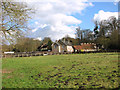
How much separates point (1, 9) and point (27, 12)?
196 cm

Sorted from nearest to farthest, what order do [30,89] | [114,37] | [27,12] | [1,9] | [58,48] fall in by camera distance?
[30,89] → [1,9] → [27,12] → [114,37] → [58,48]

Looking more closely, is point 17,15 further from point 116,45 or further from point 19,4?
point 116,45

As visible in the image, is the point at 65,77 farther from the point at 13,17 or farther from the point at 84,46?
the point at 84,46

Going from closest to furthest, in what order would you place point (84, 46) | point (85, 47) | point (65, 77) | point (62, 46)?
point (65, 77), point (85, 47), point (84, 46), point (62, 46)

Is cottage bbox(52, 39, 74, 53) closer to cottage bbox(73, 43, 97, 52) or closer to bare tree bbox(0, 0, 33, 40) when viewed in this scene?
cottage bbox(73, 43, 97, 52)

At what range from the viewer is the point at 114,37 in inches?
1473

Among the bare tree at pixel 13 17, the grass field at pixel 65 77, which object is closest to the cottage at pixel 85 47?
the grass field at pixel 65 77

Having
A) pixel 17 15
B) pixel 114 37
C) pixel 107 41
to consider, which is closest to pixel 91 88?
pixel 17 15

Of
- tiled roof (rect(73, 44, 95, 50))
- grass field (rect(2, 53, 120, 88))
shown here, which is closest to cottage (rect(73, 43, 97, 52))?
tiled roof (rect(73, 44, 95, 50))

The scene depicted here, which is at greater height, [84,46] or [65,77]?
[84,46]

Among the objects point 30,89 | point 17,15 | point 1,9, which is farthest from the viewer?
point 17,15

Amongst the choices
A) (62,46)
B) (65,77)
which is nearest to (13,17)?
(65,77)

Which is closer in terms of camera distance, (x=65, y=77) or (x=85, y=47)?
(x=65, y=77)

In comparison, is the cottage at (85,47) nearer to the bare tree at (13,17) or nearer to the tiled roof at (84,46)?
the tiled roof at (84,46)
